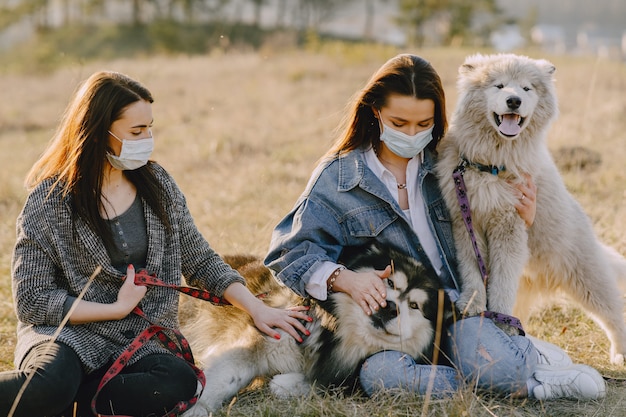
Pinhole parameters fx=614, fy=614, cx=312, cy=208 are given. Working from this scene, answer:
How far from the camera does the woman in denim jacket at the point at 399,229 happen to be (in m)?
2.58

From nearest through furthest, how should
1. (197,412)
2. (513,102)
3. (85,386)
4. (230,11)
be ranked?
(85,386)
(197,412)
(513,102)
(230,11)

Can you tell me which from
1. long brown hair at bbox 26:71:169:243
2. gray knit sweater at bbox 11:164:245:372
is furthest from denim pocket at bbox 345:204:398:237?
long brown hair at bbox 26:71:169:243

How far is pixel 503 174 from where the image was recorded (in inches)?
118

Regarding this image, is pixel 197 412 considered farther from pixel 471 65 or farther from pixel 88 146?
pixel 471 65

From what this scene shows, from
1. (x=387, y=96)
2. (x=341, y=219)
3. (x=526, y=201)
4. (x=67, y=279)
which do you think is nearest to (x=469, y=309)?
(x=526, y=201)

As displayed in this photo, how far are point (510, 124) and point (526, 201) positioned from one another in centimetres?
40

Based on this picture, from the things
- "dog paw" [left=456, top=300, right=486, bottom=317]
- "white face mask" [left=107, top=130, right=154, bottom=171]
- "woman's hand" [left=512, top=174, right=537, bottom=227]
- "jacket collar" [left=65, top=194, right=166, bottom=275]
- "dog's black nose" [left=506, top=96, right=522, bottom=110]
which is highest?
"dog's black nose" [left=506, top=96, right=522, bottom=110]

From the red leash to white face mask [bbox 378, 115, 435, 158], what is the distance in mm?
1048

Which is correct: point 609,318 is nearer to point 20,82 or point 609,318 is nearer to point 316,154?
point 316,154

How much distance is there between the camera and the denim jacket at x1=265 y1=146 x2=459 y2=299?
108 inches

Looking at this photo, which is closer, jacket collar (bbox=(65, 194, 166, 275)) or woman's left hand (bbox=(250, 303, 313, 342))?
jacket collar (bbox=(65, 194, 166, 275))

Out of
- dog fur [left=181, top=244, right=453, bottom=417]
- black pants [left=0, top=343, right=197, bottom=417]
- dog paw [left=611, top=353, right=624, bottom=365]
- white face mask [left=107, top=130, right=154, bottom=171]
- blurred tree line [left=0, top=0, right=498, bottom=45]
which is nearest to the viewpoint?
black pants [left=0, top=343, right=197, bottom=417]

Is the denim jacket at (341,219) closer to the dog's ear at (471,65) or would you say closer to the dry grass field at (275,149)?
the dry grass field at (275,149)

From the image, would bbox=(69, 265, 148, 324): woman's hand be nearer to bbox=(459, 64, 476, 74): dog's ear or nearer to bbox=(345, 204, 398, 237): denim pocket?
bbox=(345, 204, 398, 237): denim pocket
